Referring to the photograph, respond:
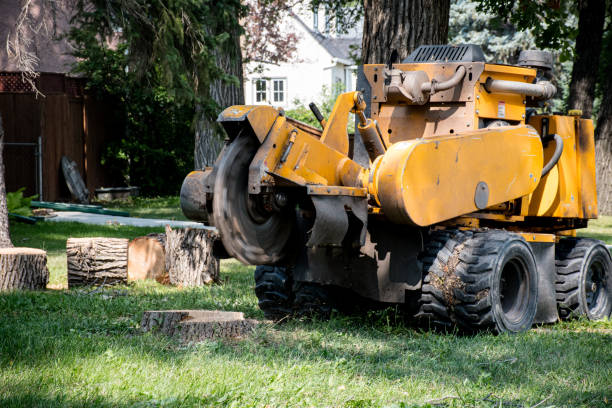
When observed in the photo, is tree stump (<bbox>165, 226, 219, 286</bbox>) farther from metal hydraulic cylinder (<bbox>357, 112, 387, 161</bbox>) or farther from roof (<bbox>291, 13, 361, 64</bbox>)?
roof (<bbox>291, 13, 361, 64</bbox>)

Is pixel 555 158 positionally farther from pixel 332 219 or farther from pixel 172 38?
pixel 172 38

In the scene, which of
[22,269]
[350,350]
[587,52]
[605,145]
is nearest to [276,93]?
[605,145]

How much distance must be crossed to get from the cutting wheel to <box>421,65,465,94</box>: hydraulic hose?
1807 mm

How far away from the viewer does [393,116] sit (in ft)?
25.3

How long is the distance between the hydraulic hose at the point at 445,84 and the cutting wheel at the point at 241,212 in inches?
71.1

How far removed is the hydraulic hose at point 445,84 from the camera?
727cm

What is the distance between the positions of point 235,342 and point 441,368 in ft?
5.00

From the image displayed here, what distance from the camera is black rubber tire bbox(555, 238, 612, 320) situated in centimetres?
790

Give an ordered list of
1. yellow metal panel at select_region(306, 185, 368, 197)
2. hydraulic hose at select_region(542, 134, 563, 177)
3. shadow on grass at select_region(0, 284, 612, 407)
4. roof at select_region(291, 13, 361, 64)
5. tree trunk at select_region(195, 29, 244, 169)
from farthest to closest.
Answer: roof at select_region(291, 13, 361, 64)
tree trunk at select_region(195, 29, 244, 169)
hydraulic hose at select_region(542, 134, 563, 177)
yellow metal panel at select_region(306, 185, 368, 197)
shadow on grass at select_region(0, 284, 612, 407)

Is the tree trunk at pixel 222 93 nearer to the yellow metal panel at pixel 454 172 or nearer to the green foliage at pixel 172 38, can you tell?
the green foliage at pixel 172 38

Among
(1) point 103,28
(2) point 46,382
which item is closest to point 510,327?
(2) point 46,382

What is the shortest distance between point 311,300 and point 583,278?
8.74 feet

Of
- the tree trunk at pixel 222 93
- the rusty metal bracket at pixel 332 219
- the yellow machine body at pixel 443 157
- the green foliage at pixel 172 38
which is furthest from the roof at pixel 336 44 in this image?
the rusty metal bracket at pixel 332 219

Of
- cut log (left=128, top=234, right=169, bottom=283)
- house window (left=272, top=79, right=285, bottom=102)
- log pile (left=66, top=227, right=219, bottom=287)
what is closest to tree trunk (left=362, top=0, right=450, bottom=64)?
log pile (left=66, top=227, right=219, bottom=287)
